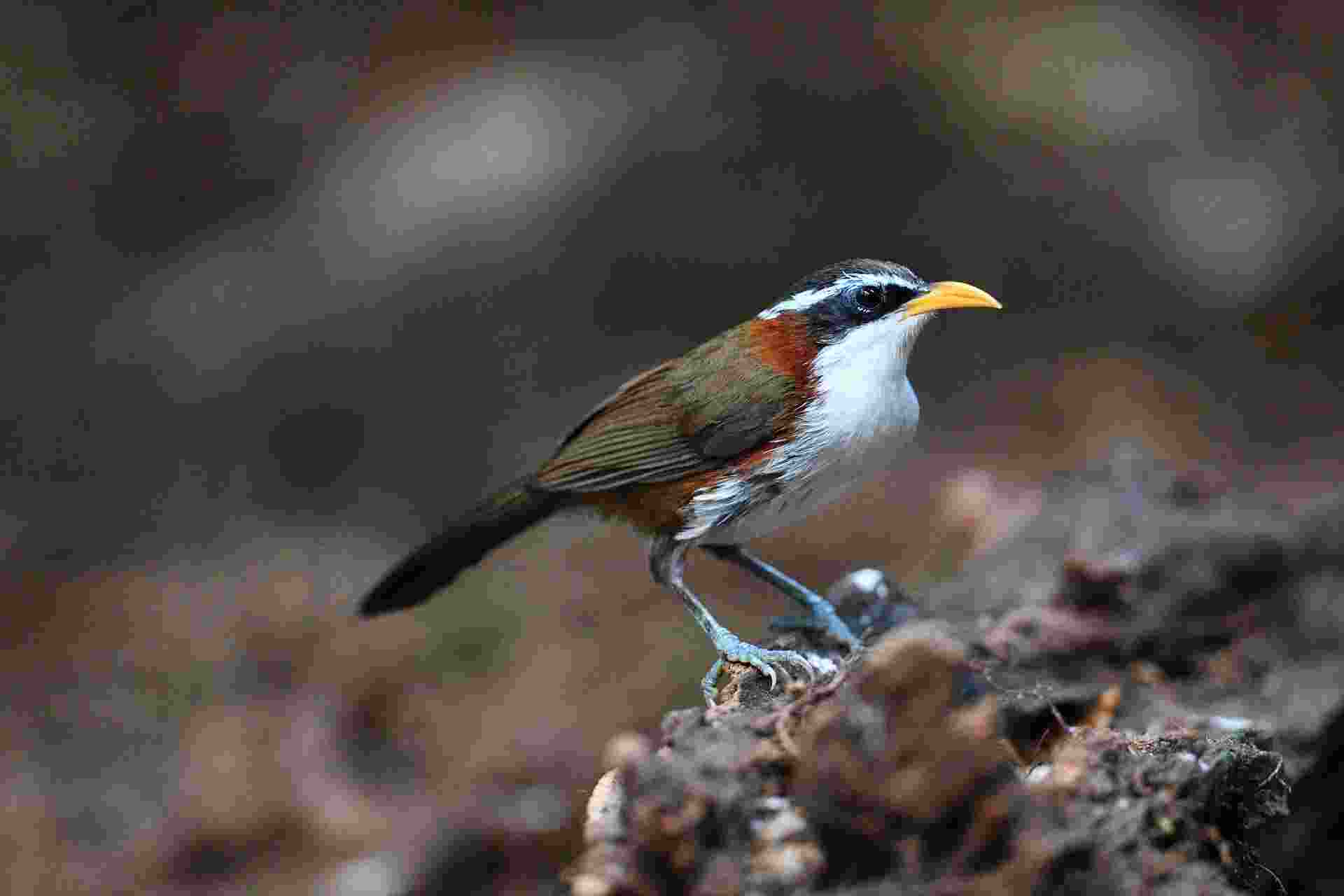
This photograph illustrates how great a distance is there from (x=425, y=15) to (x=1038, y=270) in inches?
192

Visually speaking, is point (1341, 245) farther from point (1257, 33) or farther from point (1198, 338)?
point (1257, 33)

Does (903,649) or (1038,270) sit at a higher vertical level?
(903,649)

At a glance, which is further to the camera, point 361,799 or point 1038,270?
point 1038,270

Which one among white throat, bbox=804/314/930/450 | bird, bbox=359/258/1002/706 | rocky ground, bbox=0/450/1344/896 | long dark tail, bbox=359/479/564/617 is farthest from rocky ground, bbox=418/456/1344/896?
long dark tail, bbox=359/479/564/617

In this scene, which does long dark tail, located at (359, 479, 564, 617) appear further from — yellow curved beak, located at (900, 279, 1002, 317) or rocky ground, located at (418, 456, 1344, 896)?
yellow curved beak, located at (900, 279, 1002, 317)

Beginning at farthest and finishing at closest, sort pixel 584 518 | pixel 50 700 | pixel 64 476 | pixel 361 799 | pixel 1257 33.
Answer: pixel 1257 33
pixel 64 476
pixel 50 700
pixel 361 799
pixel 584 518

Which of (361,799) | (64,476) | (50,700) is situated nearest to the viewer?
(361,799)

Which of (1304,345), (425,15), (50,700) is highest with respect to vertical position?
(425,15)

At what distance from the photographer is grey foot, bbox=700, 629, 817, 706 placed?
3865mm

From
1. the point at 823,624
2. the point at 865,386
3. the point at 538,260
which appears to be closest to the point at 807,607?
the point at 823,624

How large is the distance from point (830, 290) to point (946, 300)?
0.36m

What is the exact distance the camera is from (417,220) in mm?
9141

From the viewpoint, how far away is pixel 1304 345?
887 cm

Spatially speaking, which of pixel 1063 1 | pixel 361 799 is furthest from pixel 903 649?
pixel 1063 1
